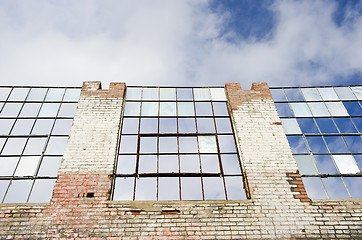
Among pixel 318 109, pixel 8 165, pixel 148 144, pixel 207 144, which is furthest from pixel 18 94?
pixel 318 109

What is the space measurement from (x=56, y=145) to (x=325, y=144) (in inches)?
253

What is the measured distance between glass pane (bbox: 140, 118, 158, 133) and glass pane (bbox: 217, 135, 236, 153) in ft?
5.29

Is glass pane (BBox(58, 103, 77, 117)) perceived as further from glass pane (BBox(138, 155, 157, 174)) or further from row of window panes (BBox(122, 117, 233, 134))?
glass pane (BBox(138, 155, 157, 174))

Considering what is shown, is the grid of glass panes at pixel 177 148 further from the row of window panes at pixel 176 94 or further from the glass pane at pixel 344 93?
the glass pane at pixel 344 93

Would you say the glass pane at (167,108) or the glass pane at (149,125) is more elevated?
the glass pane at (167,108)

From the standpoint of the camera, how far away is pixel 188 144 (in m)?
5.20

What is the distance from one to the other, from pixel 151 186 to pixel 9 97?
15.8ft

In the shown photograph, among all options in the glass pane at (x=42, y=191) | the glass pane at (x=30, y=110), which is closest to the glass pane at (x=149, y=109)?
the glass pane at (x=42, y=191)

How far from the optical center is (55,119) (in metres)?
5.50

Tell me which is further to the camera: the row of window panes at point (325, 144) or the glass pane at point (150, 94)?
the glass pane at point (150, 94)

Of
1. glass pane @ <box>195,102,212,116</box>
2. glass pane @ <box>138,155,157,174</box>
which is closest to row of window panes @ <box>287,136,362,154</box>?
glass pane @ <box>195,102,212,116</box>

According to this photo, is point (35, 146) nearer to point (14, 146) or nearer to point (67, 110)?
point (14, 146)

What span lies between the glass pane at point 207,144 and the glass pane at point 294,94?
2771mm

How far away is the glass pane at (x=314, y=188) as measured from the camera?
4422mm
